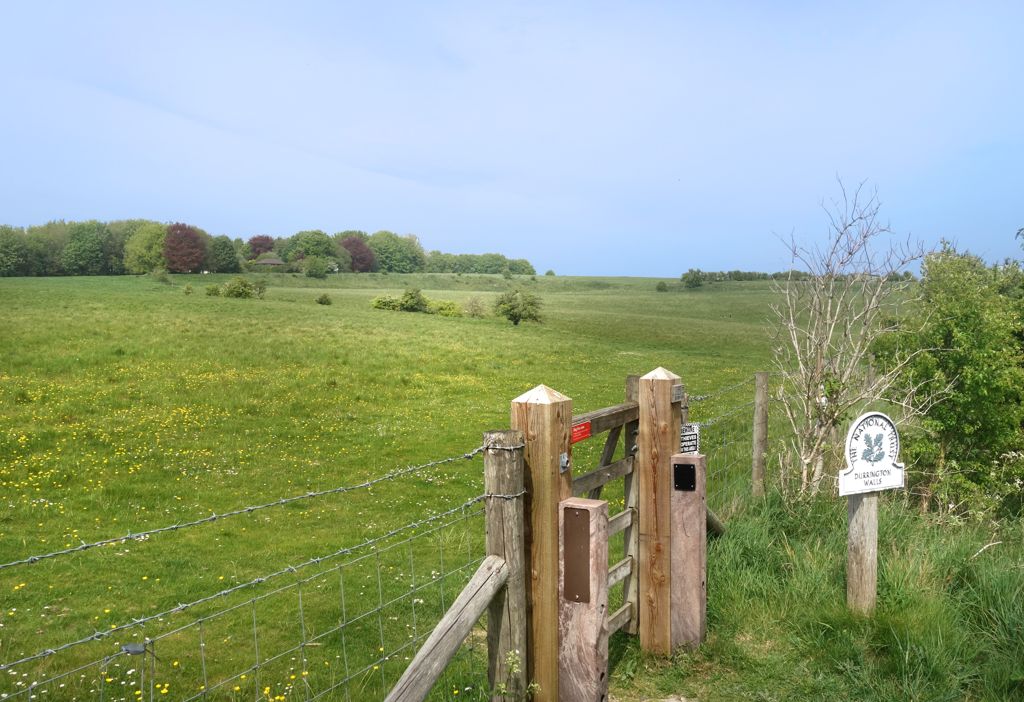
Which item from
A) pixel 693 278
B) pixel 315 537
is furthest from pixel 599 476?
pixel 693 278

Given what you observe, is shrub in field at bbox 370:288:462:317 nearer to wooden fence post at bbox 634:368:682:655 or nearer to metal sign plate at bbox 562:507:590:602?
wooden fence post at bbox 634:368:682:655

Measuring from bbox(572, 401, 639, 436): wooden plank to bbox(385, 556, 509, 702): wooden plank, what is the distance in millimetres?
1079

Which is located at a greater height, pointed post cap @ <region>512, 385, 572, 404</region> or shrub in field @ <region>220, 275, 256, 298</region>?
shrub in field @ <region>220, 275, 256, 298</region>

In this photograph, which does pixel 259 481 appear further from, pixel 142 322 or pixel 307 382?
pixel 142 322

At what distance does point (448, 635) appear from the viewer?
3514 millimetres

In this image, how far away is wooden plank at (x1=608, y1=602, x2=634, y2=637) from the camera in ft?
17.0

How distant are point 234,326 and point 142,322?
164 inches

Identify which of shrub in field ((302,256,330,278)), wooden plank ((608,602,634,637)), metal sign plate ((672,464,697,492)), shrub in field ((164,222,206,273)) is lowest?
wooden plank ((608,602,634,637))

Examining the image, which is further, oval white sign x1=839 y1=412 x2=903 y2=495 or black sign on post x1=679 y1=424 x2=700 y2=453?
black sign on post x1=679 y1=424 x2=700 y2=453

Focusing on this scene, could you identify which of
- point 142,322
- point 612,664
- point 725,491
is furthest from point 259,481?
point 142,322

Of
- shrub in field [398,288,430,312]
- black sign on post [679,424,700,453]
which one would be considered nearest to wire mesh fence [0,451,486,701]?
black sign on post [679,424,700,453]

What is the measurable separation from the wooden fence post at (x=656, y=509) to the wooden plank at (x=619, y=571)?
12 cm

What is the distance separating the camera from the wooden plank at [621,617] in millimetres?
5180

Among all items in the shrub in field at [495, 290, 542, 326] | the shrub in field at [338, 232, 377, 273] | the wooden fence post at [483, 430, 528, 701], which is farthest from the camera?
the shrub in field at [338, 232, 377, 273]
